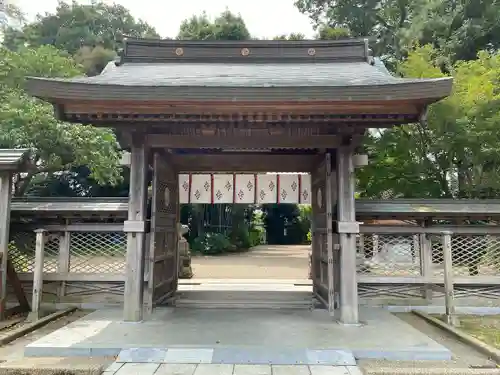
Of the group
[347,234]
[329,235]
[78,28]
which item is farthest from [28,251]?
[78,28]

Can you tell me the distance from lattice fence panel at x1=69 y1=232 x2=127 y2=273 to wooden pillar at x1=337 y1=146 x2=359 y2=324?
3.76 metres

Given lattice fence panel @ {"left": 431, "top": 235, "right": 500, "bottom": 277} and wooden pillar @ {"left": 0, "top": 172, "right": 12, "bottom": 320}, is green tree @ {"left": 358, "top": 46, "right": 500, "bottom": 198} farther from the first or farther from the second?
wooden pillar @ {"left": 0, "top": 172, "right": 12, "bottom": 320}

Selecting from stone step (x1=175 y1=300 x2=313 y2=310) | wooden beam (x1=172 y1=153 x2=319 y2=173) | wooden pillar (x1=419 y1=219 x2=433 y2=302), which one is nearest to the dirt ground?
stone step (x1=175 y1=300 x2=313 y2=310)

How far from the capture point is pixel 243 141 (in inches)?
213

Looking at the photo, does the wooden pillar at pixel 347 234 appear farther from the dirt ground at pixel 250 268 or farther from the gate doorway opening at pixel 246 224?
the dirt ground at pixel 250 268

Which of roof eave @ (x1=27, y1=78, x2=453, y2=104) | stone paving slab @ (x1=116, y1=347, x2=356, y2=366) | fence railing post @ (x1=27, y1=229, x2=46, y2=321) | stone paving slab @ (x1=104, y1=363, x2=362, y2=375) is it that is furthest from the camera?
fence railing post @ (x1=27, y1=229, x2=46, y2=321)

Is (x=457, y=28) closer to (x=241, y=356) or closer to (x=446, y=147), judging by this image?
(x=446, y=147)

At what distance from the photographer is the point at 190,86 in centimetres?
438

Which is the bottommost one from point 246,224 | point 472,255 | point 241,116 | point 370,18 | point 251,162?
point 472,255

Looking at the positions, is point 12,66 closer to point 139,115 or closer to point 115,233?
point 115,233

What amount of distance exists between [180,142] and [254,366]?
3086mm

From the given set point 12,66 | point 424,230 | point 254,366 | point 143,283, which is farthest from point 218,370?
point 12,66

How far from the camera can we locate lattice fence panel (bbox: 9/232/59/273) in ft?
21.8

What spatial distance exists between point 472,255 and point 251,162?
164 inches
